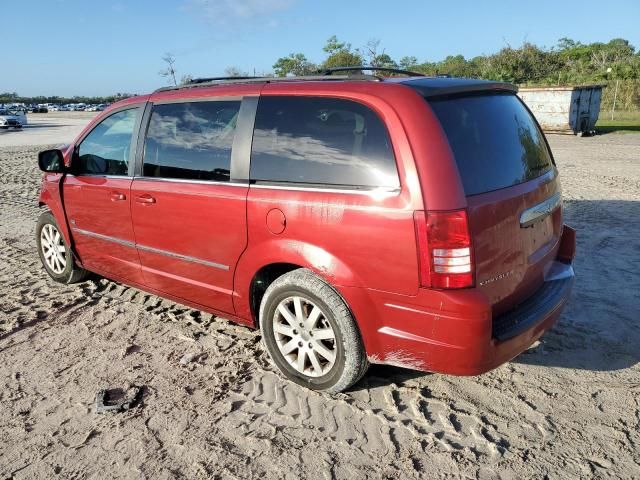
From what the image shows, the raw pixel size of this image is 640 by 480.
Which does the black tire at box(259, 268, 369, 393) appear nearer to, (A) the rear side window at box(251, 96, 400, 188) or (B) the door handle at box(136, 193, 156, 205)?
(A) the rear side window at box(251, 96, 400, 188)

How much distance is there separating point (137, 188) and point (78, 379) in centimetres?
145

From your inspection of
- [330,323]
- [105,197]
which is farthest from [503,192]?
[105,197]

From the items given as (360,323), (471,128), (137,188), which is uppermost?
(471,128)

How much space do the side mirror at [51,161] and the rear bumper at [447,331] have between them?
10.7ft

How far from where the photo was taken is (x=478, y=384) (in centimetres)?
331

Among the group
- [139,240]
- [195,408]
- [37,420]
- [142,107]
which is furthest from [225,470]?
[142,107]

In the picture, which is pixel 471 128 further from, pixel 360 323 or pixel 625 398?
pixel 625 398

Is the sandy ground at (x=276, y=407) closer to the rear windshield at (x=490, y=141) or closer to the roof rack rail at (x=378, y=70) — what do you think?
the rear windshield at (x=490, y=141)

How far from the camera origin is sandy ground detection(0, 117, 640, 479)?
2.65 m

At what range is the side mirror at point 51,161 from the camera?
4.74 meters

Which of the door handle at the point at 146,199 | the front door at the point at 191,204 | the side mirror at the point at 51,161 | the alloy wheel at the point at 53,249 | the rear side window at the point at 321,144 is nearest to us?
the rear side window at the point at 321,144

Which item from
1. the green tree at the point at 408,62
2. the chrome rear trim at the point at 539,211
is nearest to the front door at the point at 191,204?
the chrome rear trim at the point at 539,211

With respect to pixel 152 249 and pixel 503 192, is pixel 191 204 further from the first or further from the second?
pixel 503 192

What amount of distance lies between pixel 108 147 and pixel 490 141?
317 cm
